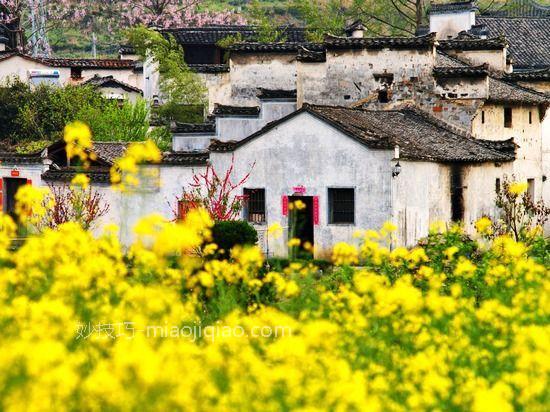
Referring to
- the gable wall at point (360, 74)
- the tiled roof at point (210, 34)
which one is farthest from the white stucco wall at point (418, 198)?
the tiled roof at point (210, 34)

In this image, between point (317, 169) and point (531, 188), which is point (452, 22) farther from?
point (317, 169)

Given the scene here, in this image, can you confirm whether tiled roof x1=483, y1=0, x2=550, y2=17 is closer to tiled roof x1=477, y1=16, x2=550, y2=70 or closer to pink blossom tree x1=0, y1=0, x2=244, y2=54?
tiled roof x1=477, y1=16, x2=550, y2=70

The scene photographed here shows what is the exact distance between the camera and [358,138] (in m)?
25.4

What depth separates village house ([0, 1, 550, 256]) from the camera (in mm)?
25719

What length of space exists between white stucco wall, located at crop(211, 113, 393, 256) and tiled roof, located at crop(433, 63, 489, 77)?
6119mm

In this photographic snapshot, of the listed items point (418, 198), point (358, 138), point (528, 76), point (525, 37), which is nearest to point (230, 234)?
point (358, 138)

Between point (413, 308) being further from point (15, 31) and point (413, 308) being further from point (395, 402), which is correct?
point (15, 31)

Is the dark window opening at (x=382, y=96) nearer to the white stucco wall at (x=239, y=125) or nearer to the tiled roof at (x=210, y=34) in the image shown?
the white stucco wall at (x=239, y=125)

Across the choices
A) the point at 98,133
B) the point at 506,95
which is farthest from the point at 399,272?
the point at 98,133

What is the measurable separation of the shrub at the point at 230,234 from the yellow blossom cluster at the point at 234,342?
294 inches

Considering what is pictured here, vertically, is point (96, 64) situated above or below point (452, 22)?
below

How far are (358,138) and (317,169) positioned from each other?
1.16m

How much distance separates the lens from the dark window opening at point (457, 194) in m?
28.1

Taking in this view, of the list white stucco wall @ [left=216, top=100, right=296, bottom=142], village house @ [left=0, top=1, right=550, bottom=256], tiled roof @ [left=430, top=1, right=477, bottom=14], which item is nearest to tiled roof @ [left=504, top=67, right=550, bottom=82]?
village house @ [left=0, top=1, right=550, bottom=256]
